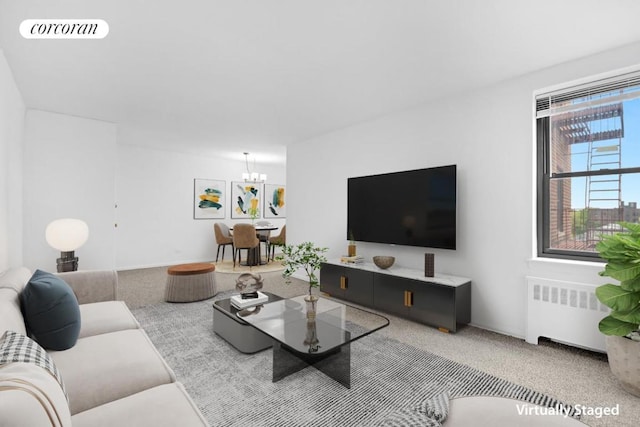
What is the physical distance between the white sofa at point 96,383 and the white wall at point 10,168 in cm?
96

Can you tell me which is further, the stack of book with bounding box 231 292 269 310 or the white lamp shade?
the white lamp shade

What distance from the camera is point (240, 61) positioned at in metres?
2.62

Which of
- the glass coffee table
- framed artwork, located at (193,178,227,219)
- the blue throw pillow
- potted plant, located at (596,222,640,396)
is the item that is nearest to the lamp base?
the blue throw pillow

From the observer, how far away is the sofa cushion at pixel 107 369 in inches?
51.1

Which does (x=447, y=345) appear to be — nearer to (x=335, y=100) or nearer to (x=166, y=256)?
(x=335, y=100)

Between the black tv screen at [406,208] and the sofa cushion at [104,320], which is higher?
the black tv screen at [406,208]

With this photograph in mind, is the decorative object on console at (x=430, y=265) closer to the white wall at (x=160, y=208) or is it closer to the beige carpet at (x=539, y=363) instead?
the beige carpet at (x=539, y=363)

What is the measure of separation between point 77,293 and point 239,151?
166 inches

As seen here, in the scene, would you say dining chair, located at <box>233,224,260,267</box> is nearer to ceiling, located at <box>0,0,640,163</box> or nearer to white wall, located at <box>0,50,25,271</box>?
ceiling, located at <box>0,0,640,163</box>

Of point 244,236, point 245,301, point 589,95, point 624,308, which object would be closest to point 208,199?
point 244,236

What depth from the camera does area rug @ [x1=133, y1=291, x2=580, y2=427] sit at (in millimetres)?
1756

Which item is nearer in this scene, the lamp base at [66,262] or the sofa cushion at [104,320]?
the sofa cushion at [104,320]

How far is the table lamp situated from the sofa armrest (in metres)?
0.96

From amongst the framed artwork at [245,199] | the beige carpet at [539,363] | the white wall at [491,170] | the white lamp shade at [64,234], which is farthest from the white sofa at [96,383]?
the framed artwork at [245,199]
